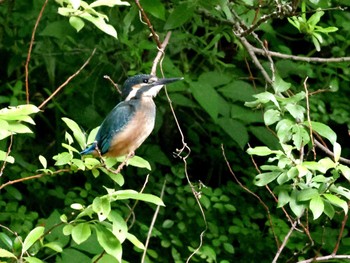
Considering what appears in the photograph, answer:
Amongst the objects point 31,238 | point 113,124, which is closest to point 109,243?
point 31,238

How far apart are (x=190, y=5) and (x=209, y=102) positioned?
3.10ft

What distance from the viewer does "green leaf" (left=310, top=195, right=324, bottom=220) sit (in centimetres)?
284

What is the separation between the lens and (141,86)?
3227 millimetres

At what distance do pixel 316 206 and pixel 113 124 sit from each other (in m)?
0.79

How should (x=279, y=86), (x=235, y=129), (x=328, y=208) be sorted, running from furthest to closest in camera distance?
(x=235, y=129) → (x=279, y=86) → (x=328, y=208)

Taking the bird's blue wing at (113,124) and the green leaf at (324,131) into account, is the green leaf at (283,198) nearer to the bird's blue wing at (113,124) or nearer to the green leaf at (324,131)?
the green leaf at (324,131)

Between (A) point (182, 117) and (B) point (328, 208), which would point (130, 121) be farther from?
(A) point (182, 117)

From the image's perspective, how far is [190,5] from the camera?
145 inches

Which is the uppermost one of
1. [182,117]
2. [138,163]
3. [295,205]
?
[138,163]

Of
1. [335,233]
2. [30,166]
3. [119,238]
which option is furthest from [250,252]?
[119,238]

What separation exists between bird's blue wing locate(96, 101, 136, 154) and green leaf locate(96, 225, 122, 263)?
506 millimetres

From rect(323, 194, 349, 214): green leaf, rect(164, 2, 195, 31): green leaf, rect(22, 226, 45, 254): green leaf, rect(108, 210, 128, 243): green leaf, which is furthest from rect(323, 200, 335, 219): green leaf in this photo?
rect(164, 2, 195, 31): green leaf

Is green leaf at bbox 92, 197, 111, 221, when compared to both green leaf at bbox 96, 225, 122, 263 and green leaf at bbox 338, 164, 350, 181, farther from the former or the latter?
green leaf at bbox 338, 164, 350, 181

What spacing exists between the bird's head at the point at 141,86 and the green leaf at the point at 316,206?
698 millimetres
